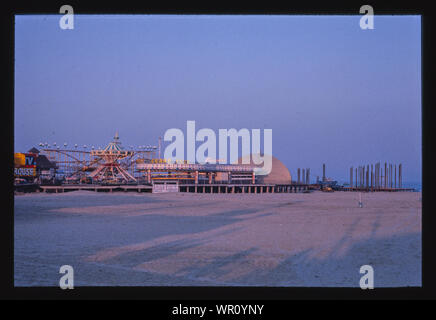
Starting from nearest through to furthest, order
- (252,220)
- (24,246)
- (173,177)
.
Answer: (24,246), (252,220), (173,177)

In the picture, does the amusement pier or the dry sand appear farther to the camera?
the amusement pier

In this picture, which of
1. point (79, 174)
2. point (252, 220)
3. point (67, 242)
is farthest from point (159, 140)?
point (67, 242)

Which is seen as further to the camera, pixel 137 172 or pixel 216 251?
pixel 137 172

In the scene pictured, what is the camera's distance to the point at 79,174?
31.2 metres

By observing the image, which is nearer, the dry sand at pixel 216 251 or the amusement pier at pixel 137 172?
the dry sand at pixel 216 251

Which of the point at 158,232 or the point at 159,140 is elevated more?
the point at 159,140

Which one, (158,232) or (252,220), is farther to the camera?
(252,220)

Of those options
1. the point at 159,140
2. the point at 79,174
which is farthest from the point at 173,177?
the point at 79,174

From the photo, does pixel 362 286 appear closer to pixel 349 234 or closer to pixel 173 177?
pixel 349 234

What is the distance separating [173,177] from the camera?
28672 millimetres

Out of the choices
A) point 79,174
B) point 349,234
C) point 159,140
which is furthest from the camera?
point 79,174
